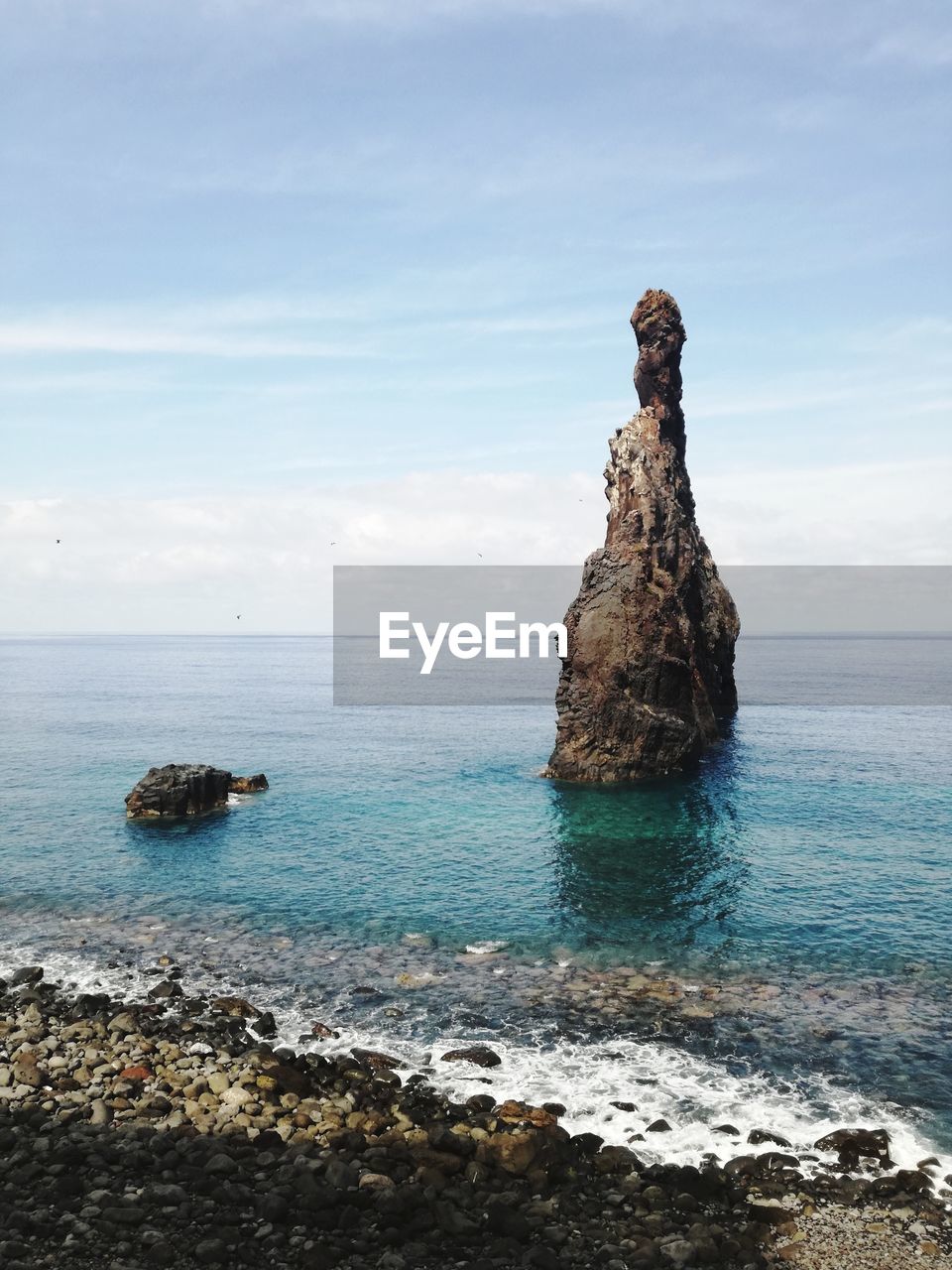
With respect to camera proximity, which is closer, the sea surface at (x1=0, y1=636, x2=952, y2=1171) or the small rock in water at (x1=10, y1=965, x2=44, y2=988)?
the sea surface at (x1=0, y1=636, x2=952, y2=1171)

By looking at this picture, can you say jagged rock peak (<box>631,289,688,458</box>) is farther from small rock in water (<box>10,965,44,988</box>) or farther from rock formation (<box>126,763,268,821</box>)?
small rock in water (<box>10,965,44,988</box>)

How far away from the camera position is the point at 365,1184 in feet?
71.7

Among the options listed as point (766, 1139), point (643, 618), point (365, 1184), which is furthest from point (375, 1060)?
point (643, 618)

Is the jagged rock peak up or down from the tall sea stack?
up

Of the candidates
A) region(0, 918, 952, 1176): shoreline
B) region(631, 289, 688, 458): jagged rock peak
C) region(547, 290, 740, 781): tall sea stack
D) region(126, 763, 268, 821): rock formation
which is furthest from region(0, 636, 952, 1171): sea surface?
region(631, 289, 688, 458): jagged rock peak

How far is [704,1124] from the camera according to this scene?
25.4 m

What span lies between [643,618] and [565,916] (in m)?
39.2

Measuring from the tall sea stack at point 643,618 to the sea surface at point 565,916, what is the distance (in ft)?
13.0

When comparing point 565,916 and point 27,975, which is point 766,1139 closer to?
point 565,916

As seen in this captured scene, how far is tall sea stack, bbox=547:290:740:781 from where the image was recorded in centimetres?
7656

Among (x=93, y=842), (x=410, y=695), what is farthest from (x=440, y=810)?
(x=410, y=695)

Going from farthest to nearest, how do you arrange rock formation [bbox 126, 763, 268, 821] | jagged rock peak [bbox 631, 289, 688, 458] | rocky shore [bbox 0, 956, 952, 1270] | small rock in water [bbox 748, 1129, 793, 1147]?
jagged rock peak [bbox 631, 289, 688, 458] → rock formation [bbox 126, 763, 268, 821] → small rock in water [bbox 748, 1129, 793, 1147] → rocky shore [bbox 0, 956, 952, 1270]

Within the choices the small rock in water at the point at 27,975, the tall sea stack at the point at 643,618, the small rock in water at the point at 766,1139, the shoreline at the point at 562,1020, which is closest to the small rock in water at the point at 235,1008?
the shoreline at the point at 562,1020

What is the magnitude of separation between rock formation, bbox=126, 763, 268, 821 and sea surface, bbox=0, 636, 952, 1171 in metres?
2.18
